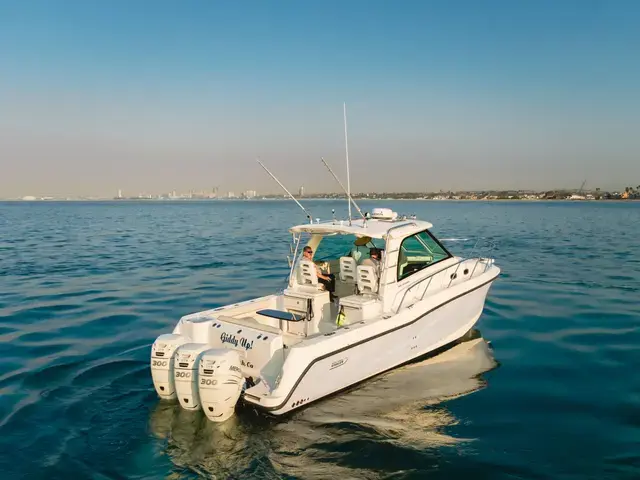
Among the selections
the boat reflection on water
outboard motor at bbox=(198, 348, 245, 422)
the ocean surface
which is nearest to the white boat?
outboard motor at bbox=(198, 348, 245, 422)

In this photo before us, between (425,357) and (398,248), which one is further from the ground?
(398,248)

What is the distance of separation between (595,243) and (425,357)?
2413 cm

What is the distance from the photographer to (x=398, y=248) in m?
8.54

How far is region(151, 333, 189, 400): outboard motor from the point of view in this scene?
21.8ft

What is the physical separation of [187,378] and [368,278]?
3.36 metres

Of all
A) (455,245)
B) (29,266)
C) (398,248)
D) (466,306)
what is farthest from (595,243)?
(29,266)

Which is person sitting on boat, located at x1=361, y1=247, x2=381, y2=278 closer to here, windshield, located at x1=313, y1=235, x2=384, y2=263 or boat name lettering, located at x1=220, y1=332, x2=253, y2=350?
windshield, located at x1=313, y1=235, x2=384, y2=263

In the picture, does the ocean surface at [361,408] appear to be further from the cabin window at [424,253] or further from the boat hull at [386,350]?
the cabin window at [424,253]

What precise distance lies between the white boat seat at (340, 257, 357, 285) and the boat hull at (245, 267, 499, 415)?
46.2 inches

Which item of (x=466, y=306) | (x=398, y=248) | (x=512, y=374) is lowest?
(x=512, y=374)

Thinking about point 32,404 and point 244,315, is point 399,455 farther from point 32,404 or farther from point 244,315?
point 32,404

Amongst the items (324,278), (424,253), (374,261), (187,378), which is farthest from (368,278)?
(187,378)

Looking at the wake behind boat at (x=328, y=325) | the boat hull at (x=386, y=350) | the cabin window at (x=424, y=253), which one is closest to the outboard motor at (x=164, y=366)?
the wake behind boat at (x=328, y=325)

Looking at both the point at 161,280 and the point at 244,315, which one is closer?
the point at 244,315
